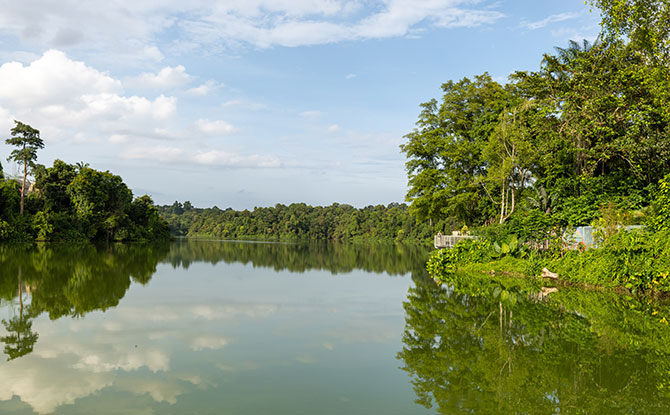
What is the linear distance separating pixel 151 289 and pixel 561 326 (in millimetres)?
11281

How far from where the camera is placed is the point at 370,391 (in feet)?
17.3

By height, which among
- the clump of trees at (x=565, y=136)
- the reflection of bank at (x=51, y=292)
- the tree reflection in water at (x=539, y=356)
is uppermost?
the clump of trees at (x=565, y=136)

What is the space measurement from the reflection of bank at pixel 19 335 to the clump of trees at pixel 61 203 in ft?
127

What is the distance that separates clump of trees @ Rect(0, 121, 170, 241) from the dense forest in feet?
176

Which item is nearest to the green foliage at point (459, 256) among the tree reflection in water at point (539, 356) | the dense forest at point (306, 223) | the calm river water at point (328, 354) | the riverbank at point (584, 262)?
the riverbank at point (584, 262)

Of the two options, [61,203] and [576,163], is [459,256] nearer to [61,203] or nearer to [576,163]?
[576,163]

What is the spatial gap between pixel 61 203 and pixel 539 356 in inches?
2221

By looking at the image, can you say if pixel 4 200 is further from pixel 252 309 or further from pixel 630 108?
pixel 630 108

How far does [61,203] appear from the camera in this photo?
51.3 metres

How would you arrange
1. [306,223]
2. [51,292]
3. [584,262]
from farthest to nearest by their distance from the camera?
1. [306,223]
2. [584,262]
3. [51,292]

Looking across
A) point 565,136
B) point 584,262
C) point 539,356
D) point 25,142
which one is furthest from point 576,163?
point 25,142

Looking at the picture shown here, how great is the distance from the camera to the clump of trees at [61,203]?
43.0 meters

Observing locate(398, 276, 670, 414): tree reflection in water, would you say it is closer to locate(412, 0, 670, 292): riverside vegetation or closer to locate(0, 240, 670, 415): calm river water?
locate(0, 240, 670, 415): calm river water

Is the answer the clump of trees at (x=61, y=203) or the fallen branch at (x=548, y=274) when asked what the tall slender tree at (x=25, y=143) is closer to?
the clump of trees at (x=61, y=203)
